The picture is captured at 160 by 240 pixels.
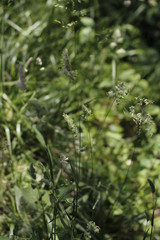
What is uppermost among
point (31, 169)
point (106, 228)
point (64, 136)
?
point (31, 169)

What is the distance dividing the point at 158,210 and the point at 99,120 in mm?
795

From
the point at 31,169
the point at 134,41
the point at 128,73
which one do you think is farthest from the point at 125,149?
the point at 134,41

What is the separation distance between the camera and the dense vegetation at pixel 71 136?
1.32 m

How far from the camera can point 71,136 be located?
223 cm

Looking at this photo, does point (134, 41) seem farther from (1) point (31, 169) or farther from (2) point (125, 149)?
(1) point (31, 169)

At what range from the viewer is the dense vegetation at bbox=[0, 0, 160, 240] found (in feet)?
4.33

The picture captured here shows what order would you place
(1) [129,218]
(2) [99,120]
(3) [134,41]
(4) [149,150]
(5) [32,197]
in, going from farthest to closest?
(3) [134,41], (2) [99,120], (4) [149,150], (1) [129,218], (5) [32,197]

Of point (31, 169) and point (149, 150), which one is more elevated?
point (31, 169)

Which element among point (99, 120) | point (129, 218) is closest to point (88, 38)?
point (99, 120)

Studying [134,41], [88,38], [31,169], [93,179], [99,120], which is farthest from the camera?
[134,41]

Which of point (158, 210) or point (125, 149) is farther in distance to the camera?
point (125, 149)

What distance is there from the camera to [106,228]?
183cm

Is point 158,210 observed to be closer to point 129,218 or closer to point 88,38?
point 129,218

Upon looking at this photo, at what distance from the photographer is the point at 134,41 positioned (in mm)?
3457
